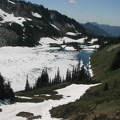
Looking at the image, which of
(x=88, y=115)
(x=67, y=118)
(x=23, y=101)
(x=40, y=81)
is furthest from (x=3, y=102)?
(x=40, y=81)

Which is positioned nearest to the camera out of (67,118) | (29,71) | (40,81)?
(67,118)

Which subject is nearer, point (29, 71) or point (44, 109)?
point (44, 109)

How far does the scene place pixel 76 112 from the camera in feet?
153

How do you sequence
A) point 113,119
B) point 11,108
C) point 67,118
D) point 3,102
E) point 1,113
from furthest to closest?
point 3,102, point 11,108, point 1,113, point 67,118, point 113,119

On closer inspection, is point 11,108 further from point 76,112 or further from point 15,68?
point 15,68

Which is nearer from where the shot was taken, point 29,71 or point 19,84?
point 19,84

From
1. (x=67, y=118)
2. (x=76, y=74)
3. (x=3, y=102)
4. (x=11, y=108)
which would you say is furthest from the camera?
(x=76, y=74)

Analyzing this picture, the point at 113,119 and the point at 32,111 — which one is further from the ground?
the point at 113,119

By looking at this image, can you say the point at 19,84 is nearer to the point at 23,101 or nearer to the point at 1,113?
the point at 23,101

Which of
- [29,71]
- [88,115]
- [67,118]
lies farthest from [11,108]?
[29,71]

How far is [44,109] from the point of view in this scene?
58.6 m

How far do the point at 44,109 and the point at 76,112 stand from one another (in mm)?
13141

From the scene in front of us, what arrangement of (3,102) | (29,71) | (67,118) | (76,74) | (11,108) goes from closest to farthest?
(67,118) < (11,108) < (3,102) < (76,74) < (29,71)

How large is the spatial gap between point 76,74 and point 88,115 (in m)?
89.6
